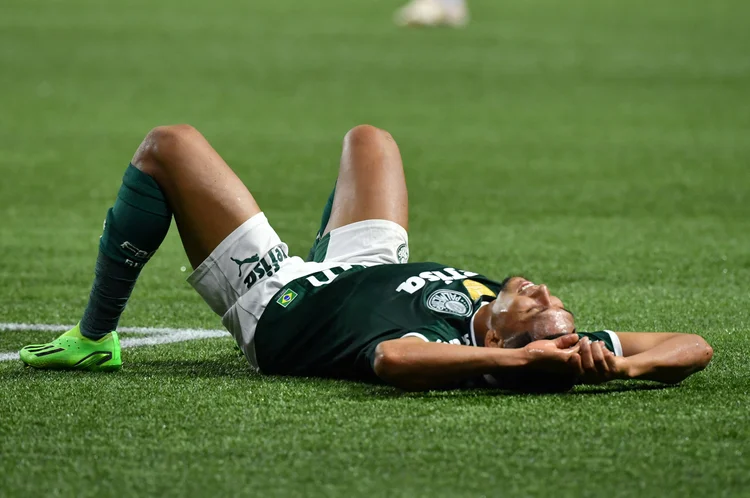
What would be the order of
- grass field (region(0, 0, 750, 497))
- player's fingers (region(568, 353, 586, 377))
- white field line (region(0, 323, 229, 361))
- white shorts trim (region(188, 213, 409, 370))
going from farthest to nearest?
white field line (region(0, 323, 229, 361)), white shorts trim (region(188, 213, 409, 370)), player's fingers (region(568, 353, 586, 377)), grass field (region(0, 0, 750, 497))

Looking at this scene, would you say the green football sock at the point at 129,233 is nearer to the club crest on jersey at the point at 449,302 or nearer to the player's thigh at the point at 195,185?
the player's thigh at the point at 195,185

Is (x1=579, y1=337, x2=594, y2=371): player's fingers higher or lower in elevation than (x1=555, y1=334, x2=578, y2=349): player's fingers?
lower

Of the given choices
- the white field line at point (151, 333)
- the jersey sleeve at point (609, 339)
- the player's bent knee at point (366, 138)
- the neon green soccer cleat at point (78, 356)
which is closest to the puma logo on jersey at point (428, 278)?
the jersey sleeve at point (609, 339)

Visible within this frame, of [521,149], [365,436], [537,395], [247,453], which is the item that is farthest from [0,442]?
[521,149]

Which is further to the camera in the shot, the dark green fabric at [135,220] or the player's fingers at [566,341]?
the dark green fabric at [135,220]

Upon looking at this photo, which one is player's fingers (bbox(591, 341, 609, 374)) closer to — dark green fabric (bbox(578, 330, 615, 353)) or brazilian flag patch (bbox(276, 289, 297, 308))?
dark green fabric (bbox(578, 330, 615, 353))

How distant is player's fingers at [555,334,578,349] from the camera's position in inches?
147

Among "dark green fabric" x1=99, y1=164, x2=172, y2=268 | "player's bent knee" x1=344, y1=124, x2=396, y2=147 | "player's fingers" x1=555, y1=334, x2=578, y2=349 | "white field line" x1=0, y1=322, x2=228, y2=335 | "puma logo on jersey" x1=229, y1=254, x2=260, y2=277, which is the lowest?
"white field line" x1=0, y1=322, x2=228, y2=335

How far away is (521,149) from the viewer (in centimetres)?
1127

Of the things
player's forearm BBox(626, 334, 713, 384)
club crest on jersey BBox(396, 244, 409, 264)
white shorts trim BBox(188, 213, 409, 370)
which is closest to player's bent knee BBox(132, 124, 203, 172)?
white shorts trim BBox(188, 213, 409, 370)

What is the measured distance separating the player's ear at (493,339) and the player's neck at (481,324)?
28 mm

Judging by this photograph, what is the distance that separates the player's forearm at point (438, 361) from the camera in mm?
3691

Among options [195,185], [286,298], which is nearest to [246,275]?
[286,298]

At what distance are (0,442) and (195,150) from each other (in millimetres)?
1205
